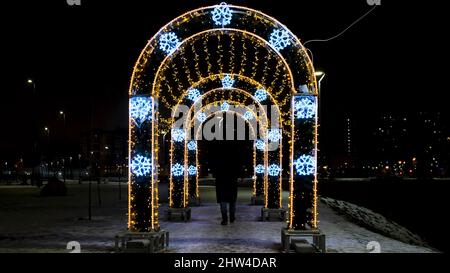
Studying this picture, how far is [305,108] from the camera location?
9617 millimetres

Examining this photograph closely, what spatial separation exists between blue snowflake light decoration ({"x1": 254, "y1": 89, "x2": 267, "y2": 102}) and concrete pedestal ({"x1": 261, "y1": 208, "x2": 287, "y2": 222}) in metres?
2.95

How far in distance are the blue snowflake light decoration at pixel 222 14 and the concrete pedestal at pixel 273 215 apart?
6.29 meters

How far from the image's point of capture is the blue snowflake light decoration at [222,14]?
9.68 meters

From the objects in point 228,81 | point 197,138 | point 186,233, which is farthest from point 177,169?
point 186,233

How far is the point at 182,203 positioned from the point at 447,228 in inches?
507

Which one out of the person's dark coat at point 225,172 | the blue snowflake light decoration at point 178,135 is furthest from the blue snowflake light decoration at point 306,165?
the blue snowflake light decoration at point 178,135

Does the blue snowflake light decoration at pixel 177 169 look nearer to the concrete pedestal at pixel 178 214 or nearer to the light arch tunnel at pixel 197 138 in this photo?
the light arch tunnel at pixel 197 138

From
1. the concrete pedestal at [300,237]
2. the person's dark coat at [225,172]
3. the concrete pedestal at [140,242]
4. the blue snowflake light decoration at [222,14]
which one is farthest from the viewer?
the person's dark coat at [225,172]

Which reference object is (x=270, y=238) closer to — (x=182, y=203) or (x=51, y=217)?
(x=182, y=203)

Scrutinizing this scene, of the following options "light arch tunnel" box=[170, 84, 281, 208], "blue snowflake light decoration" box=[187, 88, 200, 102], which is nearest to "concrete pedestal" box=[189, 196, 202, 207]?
"light arch tunnel" box=[170, 84, 281, 208]

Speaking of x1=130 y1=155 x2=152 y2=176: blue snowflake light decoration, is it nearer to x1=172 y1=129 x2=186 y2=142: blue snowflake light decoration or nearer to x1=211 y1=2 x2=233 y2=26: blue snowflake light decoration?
x1=211 y1=2 x2=233 y2=26: blue snowflake light decoration

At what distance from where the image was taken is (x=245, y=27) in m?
9.77

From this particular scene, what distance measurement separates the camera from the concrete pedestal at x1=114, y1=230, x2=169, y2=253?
28.7ft
